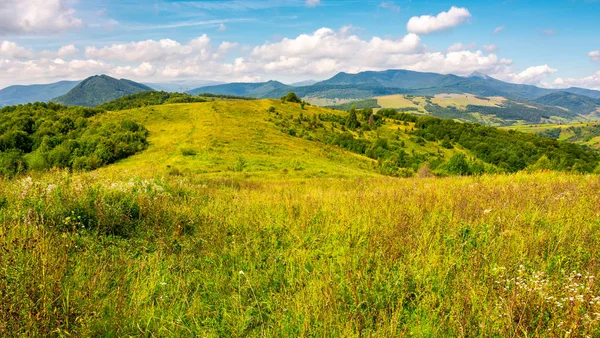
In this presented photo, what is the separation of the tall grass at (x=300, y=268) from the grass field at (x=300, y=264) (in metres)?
0.02

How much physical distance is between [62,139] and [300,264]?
208 ft

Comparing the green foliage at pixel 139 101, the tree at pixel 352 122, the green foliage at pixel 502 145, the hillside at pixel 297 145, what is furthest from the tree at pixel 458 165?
the green foliage at pixel 139 101

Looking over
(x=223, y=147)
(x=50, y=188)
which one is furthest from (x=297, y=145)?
(x=50, y=188)

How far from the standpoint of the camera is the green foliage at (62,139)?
4330 centimetres

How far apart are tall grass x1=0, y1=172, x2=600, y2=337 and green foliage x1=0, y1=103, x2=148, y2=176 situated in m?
41.9

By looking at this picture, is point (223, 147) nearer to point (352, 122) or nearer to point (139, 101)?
point (352, 122)

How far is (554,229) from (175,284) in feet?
19.3

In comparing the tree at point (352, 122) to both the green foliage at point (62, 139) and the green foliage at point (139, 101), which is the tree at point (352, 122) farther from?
Answer: the green foliage at point (139, 101)

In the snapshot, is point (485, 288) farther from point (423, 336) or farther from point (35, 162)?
point (35, 162)

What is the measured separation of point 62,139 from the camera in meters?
52.8

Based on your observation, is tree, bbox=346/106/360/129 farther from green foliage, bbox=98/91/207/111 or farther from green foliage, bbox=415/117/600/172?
green foliage, bbox=98/91/207/111

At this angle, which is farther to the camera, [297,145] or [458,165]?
[458,165]

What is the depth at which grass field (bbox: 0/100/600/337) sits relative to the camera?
2994 millimetres

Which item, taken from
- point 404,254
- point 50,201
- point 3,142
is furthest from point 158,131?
point 404,254
